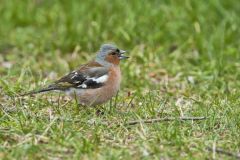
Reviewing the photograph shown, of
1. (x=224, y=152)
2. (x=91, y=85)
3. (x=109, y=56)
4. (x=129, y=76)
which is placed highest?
(x=109, y=56)

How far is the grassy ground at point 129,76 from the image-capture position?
629 centimetres

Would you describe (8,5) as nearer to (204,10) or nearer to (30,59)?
(30,59)

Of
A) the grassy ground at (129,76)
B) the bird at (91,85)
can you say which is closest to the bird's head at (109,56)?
the bird at (91,85)

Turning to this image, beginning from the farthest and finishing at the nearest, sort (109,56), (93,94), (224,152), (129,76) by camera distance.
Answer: (129,76) → (109,56) → (93,94) → (224,152)

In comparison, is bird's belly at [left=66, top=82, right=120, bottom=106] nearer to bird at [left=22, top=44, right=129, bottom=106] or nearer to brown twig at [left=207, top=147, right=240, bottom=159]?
bird at [left=22, top=44, right=129, bottom=106]

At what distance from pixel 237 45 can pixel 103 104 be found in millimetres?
3277

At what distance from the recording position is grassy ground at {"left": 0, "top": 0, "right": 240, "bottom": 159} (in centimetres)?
629

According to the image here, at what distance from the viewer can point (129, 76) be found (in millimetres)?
9469

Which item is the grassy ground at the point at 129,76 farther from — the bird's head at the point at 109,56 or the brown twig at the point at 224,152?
the bird's head at the point at 109,56

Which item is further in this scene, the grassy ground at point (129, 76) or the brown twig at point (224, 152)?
the grassy ground at point (129, 76)

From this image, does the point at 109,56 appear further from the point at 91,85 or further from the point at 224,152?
the point at 224,152

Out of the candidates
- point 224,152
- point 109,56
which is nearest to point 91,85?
point 109,56

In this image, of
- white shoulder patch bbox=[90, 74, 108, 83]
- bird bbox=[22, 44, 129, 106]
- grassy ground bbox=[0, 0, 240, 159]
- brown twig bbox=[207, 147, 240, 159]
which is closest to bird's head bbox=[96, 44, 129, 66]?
bird bbox=[22, 44, 129, 106]

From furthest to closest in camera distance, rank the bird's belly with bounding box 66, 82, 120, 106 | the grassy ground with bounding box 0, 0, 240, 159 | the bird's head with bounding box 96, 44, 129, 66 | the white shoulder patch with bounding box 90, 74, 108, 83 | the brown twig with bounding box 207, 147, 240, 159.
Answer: the bird's head with bounding box 96, 44, 129, 66 → the white shoulder patch with bounding box 90, 74, 108, 83 → the bird's belly with bounding box 66, 82, 120, 106 → the grassy ground with bounding box 0, 0, 240, 159 → the brown twig with bounding box 207, 147, 240, 159
